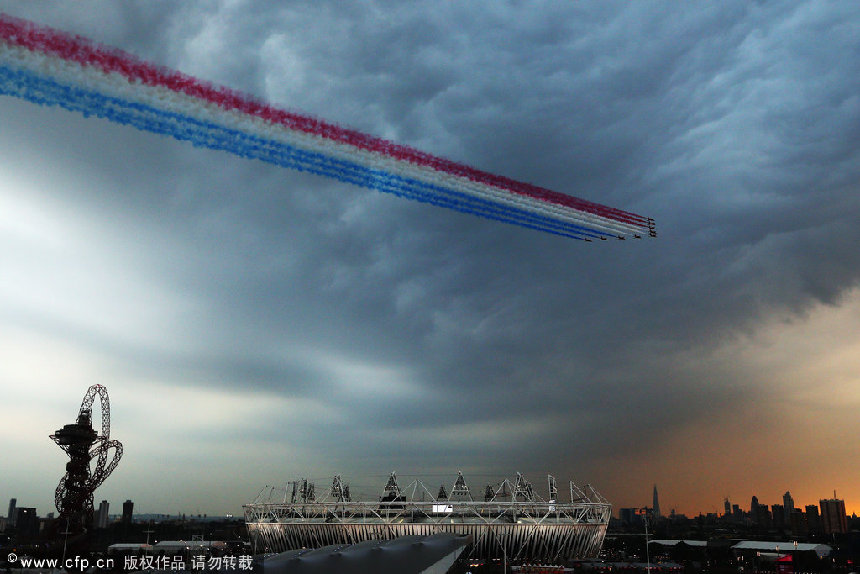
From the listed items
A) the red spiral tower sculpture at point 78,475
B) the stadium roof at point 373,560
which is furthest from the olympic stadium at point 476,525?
the stadium roof at point 373,560

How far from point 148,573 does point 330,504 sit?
416 ft

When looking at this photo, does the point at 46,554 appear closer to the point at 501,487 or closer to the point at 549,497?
the point at 501,487

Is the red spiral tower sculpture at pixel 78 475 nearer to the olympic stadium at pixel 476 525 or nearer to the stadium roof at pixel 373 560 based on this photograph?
the olympic stadium at pixel 476 525

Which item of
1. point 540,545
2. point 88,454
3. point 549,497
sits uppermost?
point 88,454

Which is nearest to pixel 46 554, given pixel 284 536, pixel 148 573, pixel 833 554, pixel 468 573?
pixel 284 536

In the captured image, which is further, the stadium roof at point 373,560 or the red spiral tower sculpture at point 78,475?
the red spiral tower sculpture at point 78,475

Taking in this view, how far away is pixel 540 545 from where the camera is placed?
144m

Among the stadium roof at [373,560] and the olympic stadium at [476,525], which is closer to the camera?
the stadium roof at [373,560]

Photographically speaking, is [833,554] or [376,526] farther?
[833,554]

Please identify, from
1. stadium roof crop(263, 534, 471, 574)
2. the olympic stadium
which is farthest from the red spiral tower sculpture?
stadium roof crop(263, 534, 471, 574)

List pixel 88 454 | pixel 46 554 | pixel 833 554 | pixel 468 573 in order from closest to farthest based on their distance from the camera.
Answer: pixel 468 573, pixel 46 554, pixel 88 454, pixel 833 554

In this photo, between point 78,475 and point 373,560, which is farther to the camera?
point 78,475

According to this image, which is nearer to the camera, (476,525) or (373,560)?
(373,560)

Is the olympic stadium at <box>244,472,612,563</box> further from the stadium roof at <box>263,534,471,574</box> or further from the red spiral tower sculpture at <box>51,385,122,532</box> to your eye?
the stadium roof at <box>263,534,471,574</box>
